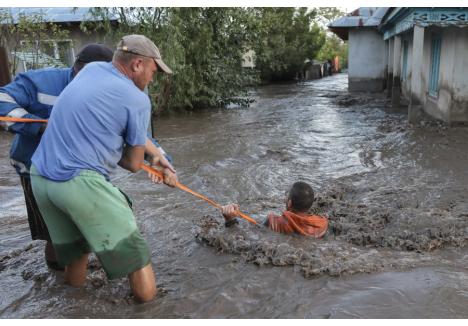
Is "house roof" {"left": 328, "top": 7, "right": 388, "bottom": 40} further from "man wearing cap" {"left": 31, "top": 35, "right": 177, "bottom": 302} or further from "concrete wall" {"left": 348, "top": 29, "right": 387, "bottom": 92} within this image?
"man wearing cap" {"left": 31, "top": 35, "right": 177, "bottom": 302}

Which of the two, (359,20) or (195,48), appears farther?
(359,20)

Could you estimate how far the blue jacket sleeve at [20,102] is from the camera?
3105 mm

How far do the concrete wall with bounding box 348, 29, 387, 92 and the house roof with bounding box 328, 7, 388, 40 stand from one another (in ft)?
1.89

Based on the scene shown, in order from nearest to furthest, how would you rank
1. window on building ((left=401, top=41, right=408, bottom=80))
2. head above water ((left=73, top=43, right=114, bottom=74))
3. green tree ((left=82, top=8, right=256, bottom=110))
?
1. head above water ((left=73, top=43, right=114, bottom=74))
2. green tree ((left=82, top=8, right=256, bottom=110))
3. window on building ((left=401, top=41, right=408, bottom=80))

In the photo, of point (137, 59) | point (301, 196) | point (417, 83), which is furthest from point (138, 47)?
point (417, 83)

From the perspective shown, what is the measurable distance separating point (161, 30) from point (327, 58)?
31472 mm

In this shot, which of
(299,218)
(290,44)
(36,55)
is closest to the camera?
(299,218)

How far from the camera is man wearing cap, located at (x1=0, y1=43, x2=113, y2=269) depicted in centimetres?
313

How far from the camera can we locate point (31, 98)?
327cm

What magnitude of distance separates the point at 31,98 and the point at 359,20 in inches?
655

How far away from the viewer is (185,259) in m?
3.91

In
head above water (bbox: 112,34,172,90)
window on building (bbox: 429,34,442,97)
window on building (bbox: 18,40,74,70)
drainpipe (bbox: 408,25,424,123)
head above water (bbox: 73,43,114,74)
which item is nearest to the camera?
head above water (bbox: 112,34,172,90)

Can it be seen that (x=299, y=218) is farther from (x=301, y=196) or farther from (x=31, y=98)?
(x=31, y=98)

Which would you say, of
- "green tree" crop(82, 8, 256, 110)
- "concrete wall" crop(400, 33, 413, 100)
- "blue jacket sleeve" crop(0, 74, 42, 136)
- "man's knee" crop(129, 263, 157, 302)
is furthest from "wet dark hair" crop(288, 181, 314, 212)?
"concrete wall" crop(400, 33, 413, 100)
